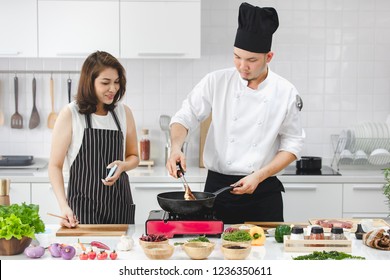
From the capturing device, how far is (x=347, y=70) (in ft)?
18.0

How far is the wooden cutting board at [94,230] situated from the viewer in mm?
3084

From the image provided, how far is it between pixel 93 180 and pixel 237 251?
3.80ft

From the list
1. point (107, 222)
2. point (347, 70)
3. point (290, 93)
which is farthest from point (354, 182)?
point (107, 222)

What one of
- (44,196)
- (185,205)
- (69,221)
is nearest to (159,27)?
(44,196)

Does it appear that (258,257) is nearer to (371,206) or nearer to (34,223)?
(34,223)

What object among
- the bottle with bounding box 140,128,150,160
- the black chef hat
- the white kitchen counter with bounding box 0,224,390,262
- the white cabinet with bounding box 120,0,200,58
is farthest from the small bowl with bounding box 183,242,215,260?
the bottle with bounding box 140,128,150,160

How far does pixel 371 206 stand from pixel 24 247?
2.94 meters

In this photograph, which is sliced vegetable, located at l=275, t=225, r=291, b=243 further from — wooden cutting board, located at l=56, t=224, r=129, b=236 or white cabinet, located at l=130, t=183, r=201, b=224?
white cabinet, located at l=130, t=183, r=201, b=224

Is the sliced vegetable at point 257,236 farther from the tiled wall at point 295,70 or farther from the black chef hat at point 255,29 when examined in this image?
the tiled wall at point 295,70

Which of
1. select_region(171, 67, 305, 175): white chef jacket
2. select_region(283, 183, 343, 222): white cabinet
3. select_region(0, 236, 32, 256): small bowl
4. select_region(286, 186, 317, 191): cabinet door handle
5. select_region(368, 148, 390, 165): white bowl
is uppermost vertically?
select_region(171, 67, 305, 175): white chef jacket

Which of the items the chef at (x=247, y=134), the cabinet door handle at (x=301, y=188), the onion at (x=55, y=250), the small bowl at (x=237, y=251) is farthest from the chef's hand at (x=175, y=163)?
the cabinet door handle at (x=301, y=188)

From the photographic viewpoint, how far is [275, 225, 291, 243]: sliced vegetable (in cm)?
299

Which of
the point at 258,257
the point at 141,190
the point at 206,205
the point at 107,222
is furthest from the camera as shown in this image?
the point at 141,190

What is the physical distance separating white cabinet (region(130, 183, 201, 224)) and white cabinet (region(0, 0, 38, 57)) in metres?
1.29
